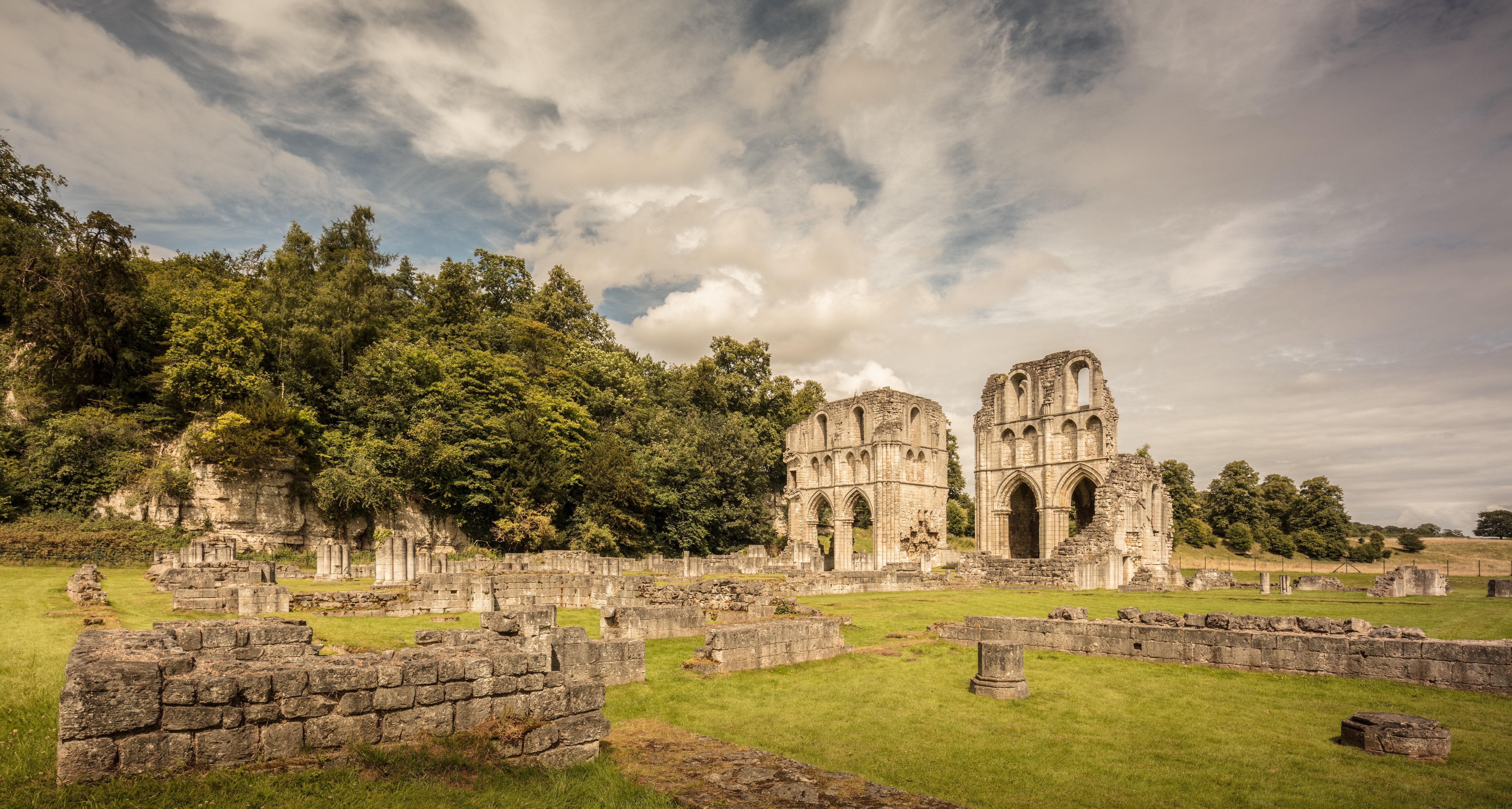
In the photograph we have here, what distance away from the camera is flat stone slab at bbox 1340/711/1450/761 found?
7.49 m

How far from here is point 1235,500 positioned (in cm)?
5562

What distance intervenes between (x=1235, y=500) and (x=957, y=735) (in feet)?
191

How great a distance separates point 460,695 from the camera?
243 inches

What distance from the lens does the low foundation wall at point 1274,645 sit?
1053cm

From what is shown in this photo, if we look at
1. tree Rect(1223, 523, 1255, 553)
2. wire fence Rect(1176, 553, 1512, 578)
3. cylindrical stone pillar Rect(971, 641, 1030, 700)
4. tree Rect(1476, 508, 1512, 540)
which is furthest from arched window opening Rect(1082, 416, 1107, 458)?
tree Rect(1476, 508, 1512, 540)

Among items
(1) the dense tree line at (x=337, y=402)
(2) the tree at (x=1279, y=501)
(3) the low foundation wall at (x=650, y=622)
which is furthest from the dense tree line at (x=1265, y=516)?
(3) the low foundation wall at (x=650, y=622)

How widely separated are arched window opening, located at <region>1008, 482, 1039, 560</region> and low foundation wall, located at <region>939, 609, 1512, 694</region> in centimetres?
2882

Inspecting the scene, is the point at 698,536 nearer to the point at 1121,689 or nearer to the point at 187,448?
the point at 187,448

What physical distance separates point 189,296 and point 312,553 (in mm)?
12735

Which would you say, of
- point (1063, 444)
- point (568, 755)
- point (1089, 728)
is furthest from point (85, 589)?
point (1063, 444)

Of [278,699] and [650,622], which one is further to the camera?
[650,622]

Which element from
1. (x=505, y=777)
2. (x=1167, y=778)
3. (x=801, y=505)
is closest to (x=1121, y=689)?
(x=1167, y=778)

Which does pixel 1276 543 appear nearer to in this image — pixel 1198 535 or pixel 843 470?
pixel 1198 535

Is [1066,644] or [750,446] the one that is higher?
[750,446]
